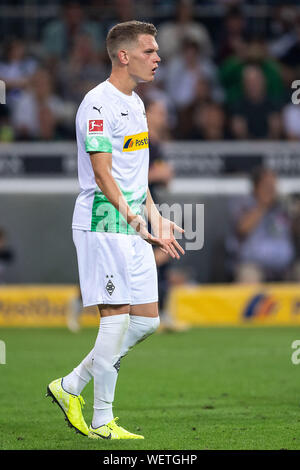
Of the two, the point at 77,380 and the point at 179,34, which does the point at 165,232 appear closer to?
the point at 77,380

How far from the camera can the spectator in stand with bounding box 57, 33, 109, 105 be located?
14.6 metres

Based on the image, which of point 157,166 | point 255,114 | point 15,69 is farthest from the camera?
point 15,69

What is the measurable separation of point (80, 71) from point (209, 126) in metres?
2.39

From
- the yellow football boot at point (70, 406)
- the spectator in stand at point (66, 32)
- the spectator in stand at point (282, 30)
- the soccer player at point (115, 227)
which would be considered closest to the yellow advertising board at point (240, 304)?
the spectator in stand at point (282, 30)

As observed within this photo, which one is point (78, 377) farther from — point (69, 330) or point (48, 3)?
point (48, 3)

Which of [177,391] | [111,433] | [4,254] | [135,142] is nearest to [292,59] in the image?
[4,254]

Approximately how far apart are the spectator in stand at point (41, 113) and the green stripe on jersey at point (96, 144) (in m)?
8.88

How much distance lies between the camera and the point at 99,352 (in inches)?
210

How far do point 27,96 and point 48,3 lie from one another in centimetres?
228

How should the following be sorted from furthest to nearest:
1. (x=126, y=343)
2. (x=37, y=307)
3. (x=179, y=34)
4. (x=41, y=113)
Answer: (x=179, y=34) → (x=41, y=113) → (x=37, y=307) → (x=126, y=343)

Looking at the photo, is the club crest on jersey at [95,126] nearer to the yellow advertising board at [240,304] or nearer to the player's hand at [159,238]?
the player's hand at [159,238]

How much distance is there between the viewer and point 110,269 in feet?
17.4

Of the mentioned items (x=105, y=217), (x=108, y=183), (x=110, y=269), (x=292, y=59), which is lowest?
(x=110, y=269)

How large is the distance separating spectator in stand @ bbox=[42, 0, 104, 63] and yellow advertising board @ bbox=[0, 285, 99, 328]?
15.2 ft
